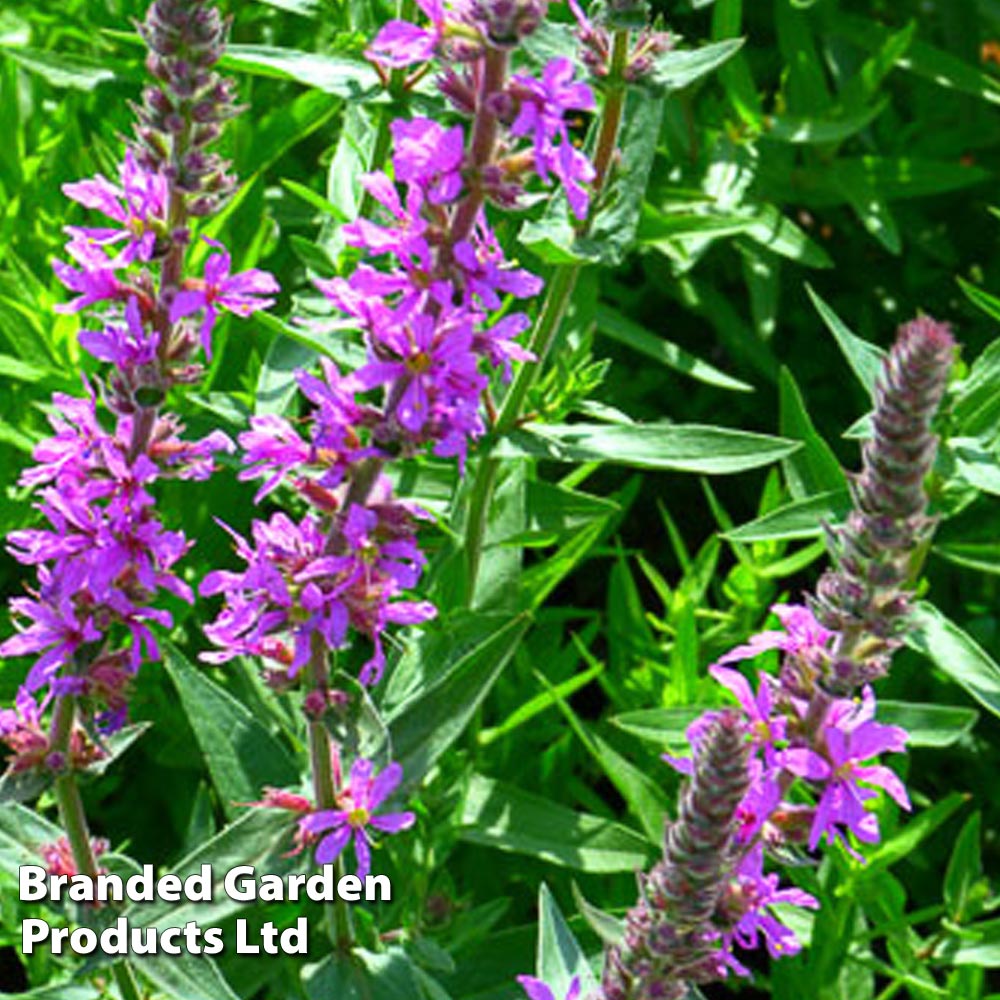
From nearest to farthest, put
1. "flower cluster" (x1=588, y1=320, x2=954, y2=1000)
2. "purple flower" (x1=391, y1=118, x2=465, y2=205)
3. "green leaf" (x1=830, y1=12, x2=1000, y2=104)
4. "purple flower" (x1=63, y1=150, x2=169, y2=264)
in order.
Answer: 1. "flower cluster" (x1=588, y1=320, x2=954, y2=1000)
2. "purple flower" (x1=391, y1=118, x2=465, y2=205)
3. "purple flower" (x1=63, y1=150, x2=169, y2=264)
4. "green leaf" (x1=830, y1=12, x2=1000, y2=104)

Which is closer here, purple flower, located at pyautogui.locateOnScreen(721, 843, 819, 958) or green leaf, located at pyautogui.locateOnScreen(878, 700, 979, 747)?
purple flower, located at pyautogui.locateOnScreen(721, 843, 819, 958)

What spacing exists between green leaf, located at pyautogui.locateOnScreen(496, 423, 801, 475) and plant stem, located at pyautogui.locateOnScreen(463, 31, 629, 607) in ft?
→ 0.20

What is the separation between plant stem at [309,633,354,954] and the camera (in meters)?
2.50

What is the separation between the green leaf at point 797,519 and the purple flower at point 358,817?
0.76 meters

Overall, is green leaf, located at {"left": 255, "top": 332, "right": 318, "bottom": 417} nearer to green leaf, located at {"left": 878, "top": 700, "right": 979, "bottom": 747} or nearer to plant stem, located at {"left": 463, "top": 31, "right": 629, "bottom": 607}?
plant stem, located at {"left": 463, "top": 31, "right": 629, "bottom": 607}

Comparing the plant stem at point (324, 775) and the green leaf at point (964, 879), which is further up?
the plant stem at point (324, 775)

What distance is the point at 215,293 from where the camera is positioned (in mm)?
2332

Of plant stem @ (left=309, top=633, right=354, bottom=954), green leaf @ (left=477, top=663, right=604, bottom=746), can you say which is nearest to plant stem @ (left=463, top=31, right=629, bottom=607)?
green leaf @ (left=477, top=663, right=604, bottom=746)

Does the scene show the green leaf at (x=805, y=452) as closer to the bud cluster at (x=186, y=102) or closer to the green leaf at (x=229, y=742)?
the green leaf at (x=229, y=742)

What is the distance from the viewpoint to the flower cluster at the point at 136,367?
87.4 inches

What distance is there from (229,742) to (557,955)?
69 centimetres

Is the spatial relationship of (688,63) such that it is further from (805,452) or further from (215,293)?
(215,293)

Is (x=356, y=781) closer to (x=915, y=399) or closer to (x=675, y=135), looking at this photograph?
(x=915, y=399)

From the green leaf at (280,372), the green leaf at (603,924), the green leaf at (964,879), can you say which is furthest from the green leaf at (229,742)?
the green leaf at (964,879)
